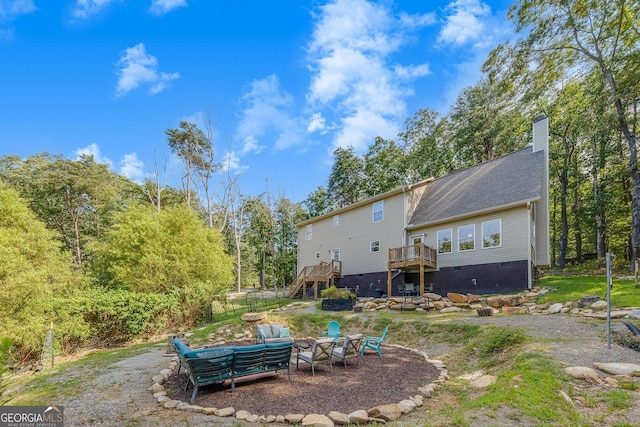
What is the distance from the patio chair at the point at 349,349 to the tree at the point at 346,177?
25548mm

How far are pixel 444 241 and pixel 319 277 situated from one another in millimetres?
8005

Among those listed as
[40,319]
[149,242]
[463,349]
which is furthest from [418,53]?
[40,319]

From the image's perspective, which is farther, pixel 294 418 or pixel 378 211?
pixel 378 211

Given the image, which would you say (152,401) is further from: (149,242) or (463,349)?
(149,242)

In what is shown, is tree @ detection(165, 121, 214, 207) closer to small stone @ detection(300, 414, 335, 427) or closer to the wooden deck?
the wooden deck

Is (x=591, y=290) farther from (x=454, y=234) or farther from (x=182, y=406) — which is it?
(x=182, y=406)

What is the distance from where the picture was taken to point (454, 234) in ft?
50.8

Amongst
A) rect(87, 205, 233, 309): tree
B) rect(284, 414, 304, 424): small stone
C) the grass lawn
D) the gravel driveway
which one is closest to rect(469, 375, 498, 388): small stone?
the gravel driveway

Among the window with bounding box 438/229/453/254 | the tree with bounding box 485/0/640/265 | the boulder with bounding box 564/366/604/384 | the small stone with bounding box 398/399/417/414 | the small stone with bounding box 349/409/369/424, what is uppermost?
the tree with bounding box 485/0/640/265

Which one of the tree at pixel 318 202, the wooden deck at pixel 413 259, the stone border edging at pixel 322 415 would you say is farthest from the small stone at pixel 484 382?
the tree at pixel 318 202

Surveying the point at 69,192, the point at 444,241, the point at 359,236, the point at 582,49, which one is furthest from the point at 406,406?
the point at 69,192

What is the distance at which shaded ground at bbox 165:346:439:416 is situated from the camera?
474 cm

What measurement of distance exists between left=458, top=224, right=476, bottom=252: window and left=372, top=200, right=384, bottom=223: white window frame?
14.9 ft

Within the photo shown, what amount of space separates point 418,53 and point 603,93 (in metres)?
9.26
